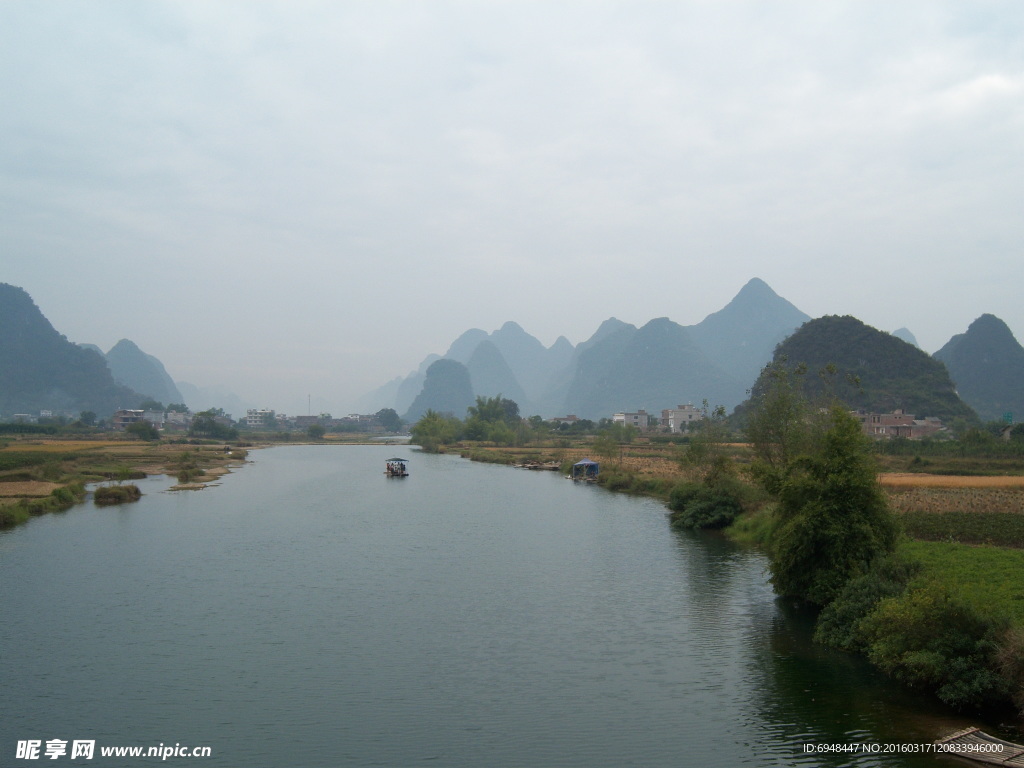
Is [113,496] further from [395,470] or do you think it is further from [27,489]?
[395,470]

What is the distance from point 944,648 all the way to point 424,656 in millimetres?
8556

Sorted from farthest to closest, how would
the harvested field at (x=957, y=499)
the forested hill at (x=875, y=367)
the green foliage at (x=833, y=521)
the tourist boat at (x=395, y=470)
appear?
the forested hill at (x=875, y=367)
the tourist boat at (x=395, y=470)
the harvested field at (x=957, y=499)
the green foliage at (x=833, y=521)

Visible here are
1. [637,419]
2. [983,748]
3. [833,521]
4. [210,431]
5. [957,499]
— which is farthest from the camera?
[637,419]

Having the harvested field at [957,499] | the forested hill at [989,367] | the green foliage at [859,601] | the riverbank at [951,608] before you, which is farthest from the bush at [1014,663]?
the forested hill at [989,367]

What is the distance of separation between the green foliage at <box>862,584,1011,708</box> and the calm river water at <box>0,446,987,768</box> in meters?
0.43

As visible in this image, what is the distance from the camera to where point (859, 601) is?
13.9 metres

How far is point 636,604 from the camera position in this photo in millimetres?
17203

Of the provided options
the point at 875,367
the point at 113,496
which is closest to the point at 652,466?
the point at 113,496

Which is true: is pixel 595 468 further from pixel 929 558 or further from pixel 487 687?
pixel 487 687

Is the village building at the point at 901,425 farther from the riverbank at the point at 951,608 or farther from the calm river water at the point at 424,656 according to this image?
the calm river water at the point at 424,656

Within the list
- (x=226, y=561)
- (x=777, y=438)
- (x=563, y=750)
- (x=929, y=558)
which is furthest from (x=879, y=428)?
(x=563, y=750)

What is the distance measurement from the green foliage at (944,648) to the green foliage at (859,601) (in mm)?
1101

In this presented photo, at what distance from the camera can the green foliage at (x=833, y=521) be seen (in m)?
15.3

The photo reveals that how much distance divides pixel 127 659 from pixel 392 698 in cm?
523
